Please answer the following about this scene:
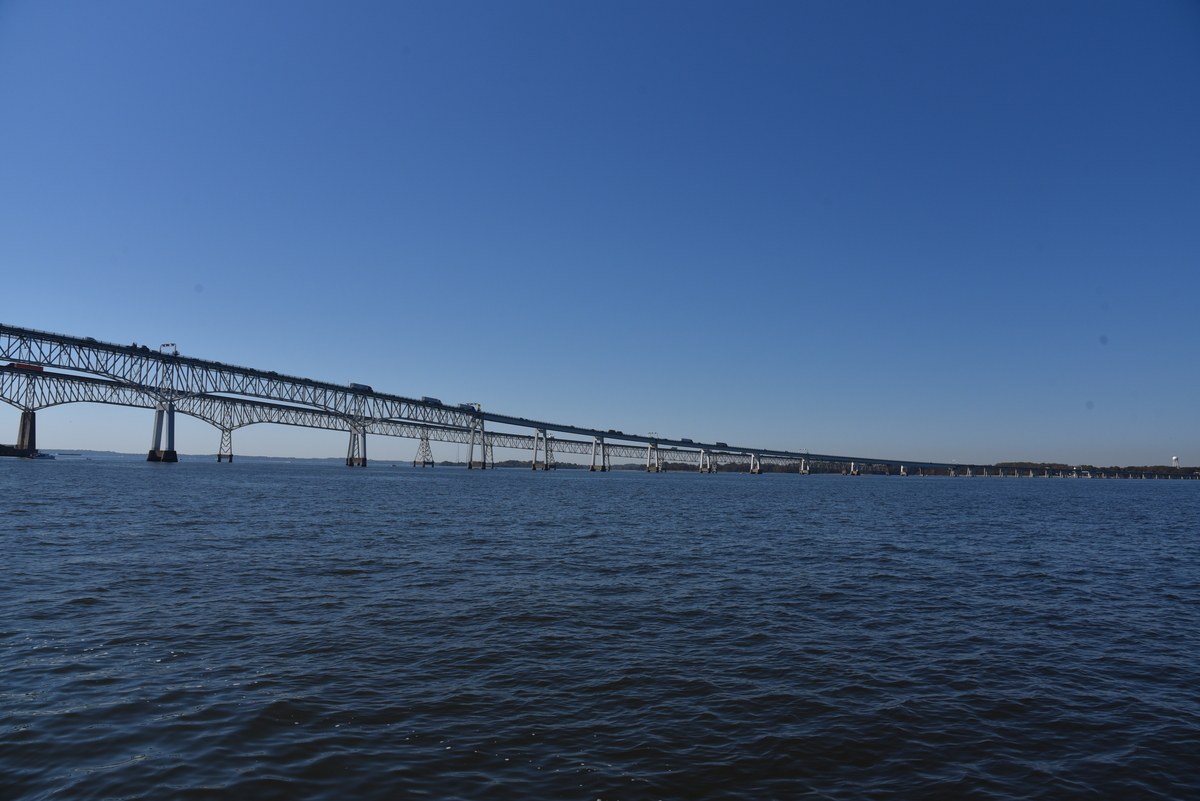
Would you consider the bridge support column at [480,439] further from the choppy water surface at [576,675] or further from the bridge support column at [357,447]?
the choppy water surface at [576,675]

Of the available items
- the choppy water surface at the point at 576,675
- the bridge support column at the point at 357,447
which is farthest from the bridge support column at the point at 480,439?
the choppy water surface at the point at 576,675

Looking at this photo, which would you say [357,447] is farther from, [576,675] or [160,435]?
[576,675]

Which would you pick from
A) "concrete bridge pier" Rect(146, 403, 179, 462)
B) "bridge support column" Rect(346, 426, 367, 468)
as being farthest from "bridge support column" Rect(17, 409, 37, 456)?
"bridge support column" Rect(346, 426, 367, 468)

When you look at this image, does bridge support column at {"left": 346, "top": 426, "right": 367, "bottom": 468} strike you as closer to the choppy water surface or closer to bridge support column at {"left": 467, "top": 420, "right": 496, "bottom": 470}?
bridge support column at {"left": 467, "top": 420, "right": 496, "bottom": 470}

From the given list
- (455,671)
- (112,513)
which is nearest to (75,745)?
(455,671)

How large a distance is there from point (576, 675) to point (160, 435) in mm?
139998

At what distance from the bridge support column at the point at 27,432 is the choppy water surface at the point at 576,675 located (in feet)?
395

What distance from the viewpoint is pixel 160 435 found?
121 metres

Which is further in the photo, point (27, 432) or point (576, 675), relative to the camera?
point (27, 432)

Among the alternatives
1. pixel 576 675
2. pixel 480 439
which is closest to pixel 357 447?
pixel 480 439

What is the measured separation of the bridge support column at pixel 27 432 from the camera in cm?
11175

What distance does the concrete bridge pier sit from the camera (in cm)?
11881

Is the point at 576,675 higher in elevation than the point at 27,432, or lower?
lower

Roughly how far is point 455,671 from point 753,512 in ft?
139
